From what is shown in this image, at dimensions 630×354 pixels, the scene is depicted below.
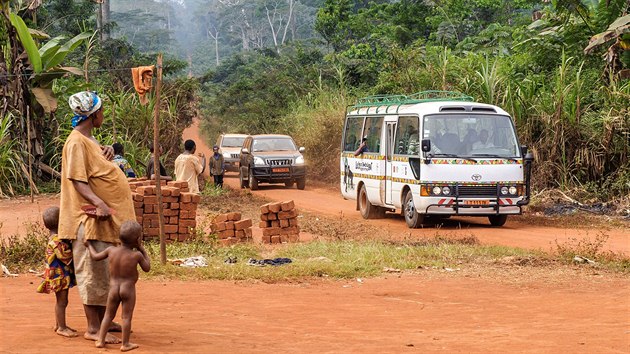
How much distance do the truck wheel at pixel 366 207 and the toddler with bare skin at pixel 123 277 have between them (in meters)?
13.0

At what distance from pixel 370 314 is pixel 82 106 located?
353 centimetres

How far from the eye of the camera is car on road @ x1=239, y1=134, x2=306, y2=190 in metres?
28.2

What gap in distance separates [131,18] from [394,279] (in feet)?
275

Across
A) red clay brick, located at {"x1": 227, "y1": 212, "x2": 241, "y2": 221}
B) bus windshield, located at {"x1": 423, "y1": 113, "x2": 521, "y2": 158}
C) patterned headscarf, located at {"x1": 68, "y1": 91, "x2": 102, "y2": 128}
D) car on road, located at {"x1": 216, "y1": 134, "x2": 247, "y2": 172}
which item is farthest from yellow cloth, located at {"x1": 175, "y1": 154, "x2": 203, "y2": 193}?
car on road, located at {"x1": 216, "y1": 134, "x2": 247, "y2": 172}

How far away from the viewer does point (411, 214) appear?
17.6 metres

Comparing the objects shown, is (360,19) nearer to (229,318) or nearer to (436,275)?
(436,275)

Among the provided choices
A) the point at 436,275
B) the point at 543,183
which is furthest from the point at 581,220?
the point at 436,275

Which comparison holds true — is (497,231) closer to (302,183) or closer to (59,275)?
(59,275)

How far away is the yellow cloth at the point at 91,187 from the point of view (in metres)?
7.30

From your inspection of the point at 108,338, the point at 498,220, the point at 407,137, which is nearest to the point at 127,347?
the point at 108,338

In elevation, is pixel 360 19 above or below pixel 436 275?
above

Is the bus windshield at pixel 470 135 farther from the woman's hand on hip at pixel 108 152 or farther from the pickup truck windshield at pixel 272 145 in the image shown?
the pickup truck windshield at pixel 272 145

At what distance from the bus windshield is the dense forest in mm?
4185

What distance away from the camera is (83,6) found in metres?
37.8
